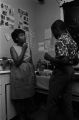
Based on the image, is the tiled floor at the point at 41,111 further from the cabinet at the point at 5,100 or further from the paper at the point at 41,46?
the paper at the point at 41,46

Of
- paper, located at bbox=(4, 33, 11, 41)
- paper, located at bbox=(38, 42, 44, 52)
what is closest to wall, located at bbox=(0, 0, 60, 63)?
paper, located at bbox=(38, 42, 44, 52)

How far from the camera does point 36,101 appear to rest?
2703mm

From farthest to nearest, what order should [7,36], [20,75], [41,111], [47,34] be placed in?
[47,34] < [41,111] < [7,36] < [20,75]

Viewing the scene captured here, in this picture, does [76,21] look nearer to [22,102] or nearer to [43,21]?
[43,21]

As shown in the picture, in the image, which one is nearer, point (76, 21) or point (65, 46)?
point (65, 46)

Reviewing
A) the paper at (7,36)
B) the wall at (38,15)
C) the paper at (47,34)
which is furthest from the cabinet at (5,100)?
the paper at (47,34)

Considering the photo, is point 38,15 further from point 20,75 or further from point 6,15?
point 20,75

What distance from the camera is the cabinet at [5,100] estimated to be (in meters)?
2.01

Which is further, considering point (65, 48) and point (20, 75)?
point (20, 75)

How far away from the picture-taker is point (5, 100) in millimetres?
2059

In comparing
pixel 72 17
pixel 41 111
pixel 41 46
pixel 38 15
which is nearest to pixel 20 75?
pixel 41 111

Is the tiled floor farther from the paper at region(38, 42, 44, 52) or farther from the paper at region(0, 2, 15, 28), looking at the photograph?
the paper at region(0, 2, 15, 28)

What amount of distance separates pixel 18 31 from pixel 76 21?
3.37 ft

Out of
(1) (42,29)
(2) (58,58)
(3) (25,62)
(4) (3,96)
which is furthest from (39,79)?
(1) (42,29)
